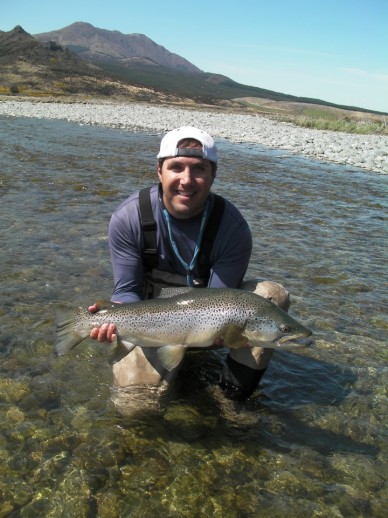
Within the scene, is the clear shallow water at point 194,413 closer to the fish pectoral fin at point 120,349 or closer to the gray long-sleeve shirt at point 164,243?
the fish pectoral fin at point 120,349

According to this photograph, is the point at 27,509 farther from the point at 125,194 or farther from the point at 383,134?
the point at 383,134

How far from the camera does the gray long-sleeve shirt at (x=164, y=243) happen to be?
4.20 meters

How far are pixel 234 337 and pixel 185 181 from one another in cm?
128

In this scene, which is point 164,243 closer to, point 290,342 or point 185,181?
point 185,181

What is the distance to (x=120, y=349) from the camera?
3902mm

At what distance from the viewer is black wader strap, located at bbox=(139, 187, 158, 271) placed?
13.7 feet

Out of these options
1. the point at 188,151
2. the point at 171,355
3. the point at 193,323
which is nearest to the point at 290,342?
the point at 193,323

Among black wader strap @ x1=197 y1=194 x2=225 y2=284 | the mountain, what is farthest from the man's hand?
the mountain

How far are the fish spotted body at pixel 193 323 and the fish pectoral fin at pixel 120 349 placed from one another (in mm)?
81

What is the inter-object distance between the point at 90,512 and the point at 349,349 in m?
3.34

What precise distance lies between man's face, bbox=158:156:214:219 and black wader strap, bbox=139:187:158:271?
21 centimetres

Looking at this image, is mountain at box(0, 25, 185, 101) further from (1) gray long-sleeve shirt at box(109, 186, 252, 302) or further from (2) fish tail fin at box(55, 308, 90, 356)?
(2) fish tail fin at box(55, 308, 90, 356)

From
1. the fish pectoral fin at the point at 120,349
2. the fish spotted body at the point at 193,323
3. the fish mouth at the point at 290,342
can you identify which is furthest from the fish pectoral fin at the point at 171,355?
the fish mouth at the point at 290,342

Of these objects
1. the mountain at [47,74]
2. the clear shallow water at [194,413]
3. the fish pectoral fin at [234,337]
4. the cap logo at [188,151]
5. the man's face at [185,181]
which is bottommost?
the clear shallow water at [194,413]
